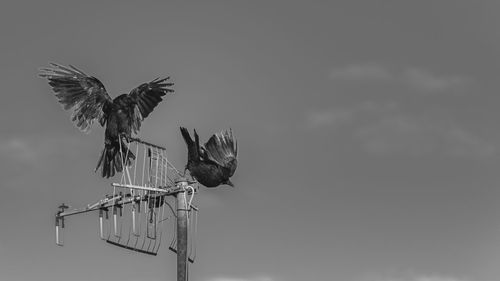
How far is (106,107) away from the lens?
1425 inches

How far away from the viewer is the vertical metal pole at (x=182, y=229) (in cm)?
3212

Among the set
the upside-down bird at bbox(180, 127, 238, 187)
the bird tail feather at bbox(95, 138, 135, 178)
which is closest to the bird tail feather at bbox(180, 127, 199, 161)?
the upside-down bird at bbox(180, 127, 238, 187)

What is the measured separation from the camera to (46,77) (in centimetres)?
3594

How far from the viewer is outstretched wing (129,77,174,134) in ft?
119

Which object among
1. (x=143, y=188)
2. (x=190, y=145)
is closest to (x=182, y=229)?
(x=143, y=188)

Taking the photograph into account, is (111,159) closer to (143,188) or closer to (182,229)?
(143,188)

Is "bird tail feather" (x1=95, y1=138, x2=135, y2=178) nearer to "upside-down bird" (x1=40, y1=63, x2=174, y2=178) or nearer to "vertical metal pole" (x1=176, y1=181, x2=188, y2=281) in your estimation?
"upside-down bird" (x1=40, y1=63, x2=174, y2=178)

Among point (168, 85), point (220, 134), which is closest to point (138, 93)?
point (168, 85)

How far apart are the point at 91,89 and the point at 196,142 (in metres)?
4.96

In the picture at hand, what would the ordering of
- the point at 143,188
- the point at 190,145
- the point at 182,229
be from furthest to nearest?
1. the point at 190,145
2. the point at 143,188
3. the point at 182,229

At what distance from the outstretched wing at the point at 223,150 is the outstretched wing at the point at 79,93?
178 inches

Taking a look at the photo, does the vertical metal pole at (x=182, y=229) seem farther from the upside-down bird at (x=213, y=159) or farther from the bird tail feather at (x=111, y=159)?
the bird tail feather at (x=111, y=159)

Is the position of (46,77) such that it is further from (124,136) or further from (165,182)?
(165,182)

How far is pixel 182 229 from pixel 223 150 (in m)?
4.70
